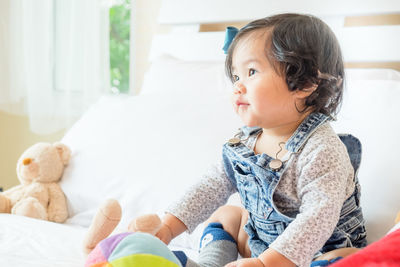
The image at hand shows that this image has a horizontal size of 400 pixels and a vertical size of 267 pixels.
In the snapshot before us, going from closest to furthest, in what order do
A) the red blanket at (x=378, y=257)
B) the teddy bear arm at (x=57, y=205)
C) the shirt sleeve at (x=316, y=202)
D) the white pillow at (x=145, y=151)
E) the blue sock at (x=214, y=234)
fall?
the red blanket at (x=378, y=257), the shirt sleeve at (x=316, y=202), the blue sock at (x=214, y=234), the white pillow at (x=145, y=151), the teddy bear arm at (x=57, y=205)

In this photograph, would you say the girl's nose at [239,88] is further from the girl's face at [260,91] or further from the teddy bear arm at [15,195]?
the teddy bear arm at [15,195]

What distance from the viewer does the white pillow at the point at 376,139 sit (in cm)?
93

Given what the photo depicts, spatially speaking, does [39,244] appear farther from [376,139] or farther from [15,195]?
[376,139]

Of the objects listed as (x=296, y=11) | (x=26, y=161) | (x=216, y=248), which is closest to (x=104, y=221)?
(x=216, y=248)

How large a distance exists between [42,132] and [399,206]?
154 cm

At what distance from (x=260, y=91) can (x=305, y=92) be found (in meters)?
0.09

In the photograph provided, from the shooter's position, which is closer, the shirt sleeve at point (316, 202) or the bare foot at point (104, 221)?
the shirt sleeve at point (316, 202)

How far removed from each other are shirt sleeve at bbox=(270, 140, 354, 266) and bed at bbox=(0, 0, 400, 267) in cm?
20

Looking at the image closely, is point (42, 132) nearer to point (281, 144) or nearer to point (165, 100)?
point (165, 100)

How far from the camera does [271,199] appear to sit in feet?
2.75

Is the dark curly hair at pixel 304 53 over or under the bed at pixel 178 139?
over

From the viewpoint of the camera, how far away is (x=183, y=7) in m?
1.76

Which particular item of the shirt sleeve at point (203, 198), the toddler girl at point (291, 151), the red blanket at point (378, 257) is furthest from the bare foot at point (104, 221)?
the red blanket at point (378, 257)

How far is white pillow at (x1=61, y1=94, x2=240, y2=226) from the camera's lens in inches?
45.8
